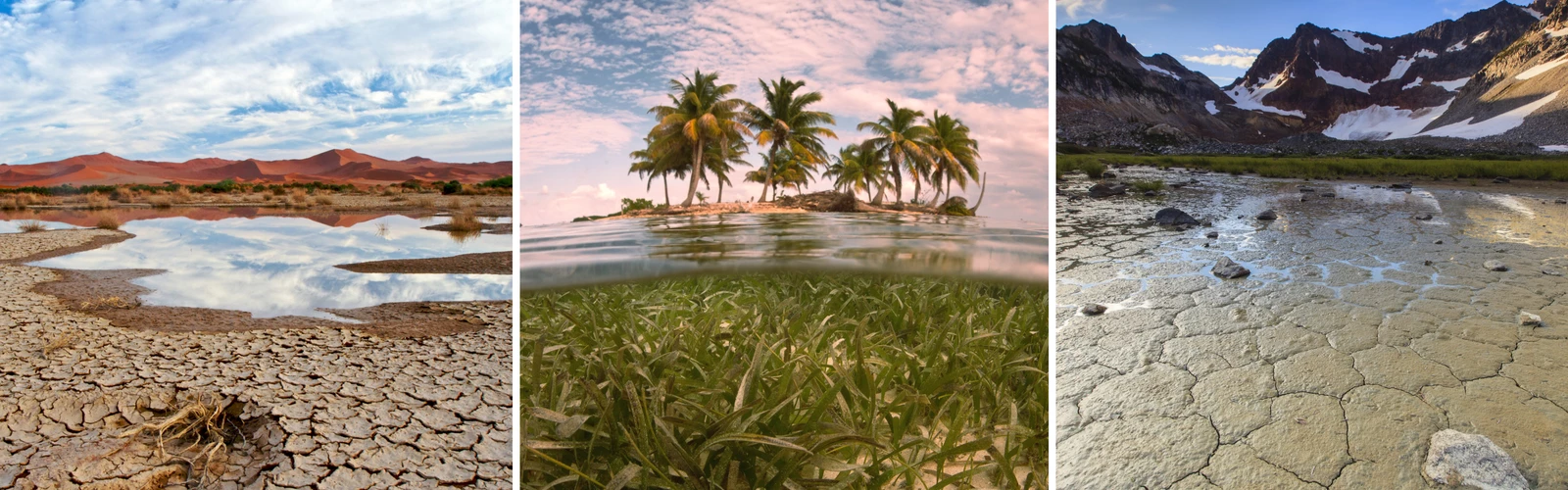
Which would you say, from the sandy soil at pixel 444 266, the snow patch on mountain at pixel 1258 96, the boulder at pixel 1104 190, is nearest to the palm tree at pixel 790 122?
the sandy soil at pixel 444 266

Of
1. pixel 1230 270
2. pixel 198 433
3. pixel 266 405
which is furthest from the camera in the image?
pixel 1230 270

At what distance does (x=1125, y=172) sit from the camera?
526 centimetres

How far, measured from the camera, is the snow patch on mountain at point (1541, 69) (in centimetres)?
571

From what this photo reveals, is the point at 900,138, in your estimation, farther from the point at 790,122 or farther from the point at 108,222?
the point at 108,222

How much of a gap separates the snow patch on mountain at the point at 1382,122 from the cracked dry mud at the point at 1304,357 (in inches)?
199

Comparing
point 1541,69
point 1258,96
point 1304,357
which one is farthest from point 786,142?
point 1541,69

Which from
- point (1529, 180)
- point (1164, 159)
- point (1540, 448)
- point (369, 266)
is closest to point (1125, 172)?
point (1164, 159)

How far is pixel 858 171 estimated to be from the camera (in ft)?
2.62

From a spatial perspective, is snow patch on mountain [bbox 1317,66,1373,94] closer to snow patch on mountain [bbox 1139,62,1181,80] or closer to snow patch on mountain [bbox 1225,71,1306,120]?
snow patch on mountain [bbox 1225,71,1306,120]

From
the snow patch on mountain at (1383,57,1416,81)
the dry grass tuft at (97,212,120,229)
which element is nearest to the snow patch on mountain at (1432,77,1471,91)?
the snow patch on mountain at (1383,57,1416,81)

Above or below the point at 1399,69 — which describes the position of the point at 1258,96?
below

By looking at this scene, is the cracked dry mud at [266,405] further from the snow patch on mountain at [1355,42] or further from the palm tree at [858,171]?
the snow patch on mountain at [1355,42]

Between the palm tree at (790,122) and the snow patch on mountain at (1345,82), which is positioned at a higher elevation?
the snow patch on mountain at (1345,82)

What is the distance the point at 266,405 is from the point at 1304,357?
2578 millimetres
